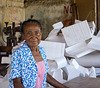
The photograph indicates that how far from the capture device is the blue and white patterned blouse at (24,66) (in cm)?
107

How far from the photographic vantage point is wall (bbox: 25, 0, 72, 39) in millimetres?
7067

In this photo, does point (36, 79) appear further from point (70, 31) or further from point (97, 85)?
point (70, 31)

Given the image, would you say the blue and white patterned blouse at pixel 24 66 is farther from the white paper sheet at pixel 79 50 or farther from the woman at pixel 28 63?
the white paper sheet at pixel 79 50

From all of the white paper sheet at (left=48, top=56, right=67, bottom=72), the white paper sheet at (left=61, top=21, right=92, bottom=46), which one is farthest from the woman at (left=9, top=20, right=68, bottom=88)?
the white paper sheet at (left=61, top=21, right=92, bottom=46)

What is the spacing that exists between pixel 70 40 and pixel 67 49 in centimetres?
9

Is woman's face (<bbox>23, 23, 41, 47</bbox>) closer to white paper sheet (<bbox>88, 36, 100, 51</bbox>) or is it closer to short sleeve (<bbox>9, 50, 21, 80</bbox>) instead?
short sleeve (<bbox>9, 50, 21, 80</bbox>)

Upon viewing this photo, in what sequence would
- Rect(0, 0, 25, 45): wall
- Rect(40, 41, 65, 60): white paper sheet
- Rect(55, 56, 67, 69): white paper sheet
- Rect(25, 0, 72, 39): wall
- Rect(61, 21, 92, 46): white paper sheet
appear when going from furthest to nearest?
Rect(25, 0, 72, 39): wall < Rect(0, 0, 25, 45): wall < Rect(61, 21, 92, 46): white paper sheet < Rect(40, 41, 65, 60): white paper sheet < Rect(55, 56, 67, 69): white paper sheet

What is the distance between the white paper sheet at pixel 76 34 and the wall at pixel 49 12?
191 inches

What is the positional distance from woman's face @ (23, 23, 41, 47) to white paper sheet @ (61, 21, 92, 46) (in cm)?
93

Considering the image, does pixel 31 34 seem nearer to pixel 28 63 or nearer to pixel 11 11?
pixel 28 63

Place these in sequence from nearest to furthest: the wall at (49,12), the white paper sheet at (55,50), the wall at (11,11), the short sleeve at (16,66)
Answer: the short sleeve at (16,66), the white paper sheet at (55,50), the wall at (11,11), the wall at (49,12)

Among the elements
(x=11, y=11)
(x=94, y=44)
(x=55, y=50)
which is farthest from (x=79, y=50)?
(x=11, y=11)

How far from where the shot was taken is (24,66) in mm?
1082

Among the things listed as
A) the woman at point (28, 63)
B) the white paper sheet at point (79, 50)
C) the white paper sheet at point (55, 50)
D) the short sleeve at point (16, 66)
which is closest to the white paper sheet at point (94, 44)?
the white paper sheet at point (79, 50)
